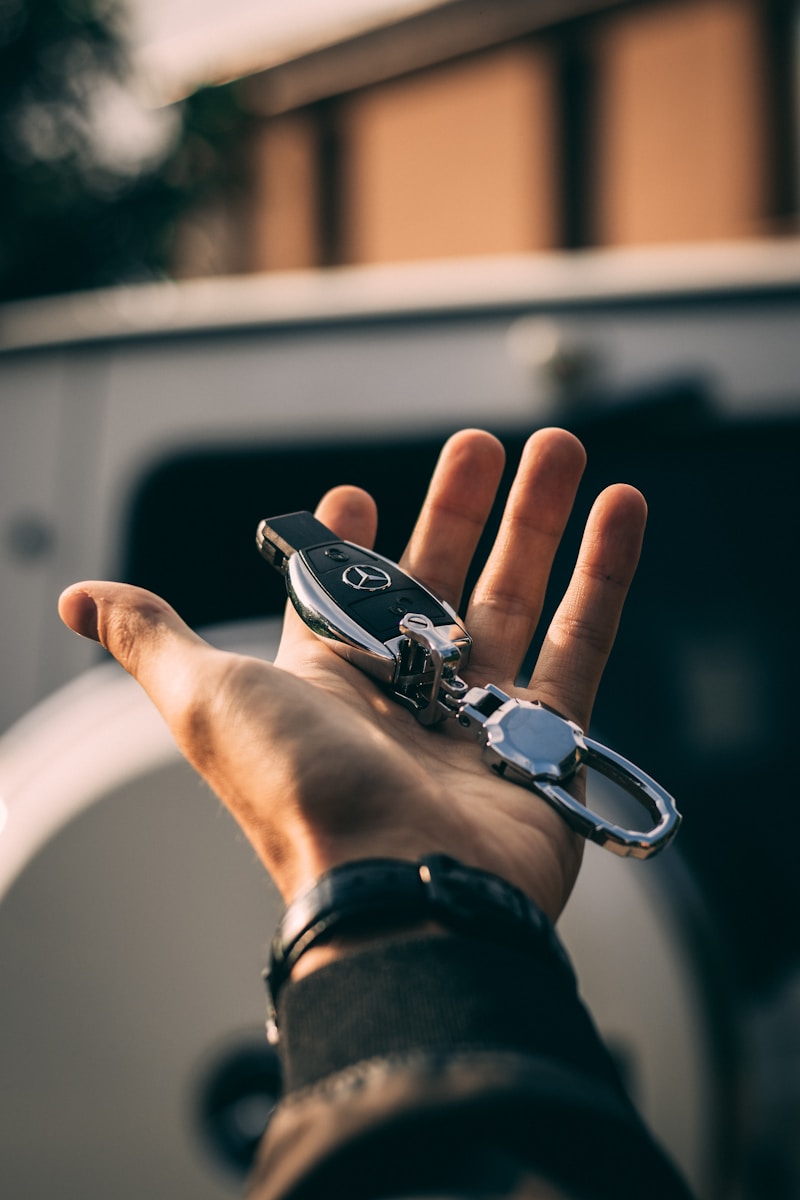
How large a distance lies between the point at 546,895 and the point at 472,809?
0.36 ft

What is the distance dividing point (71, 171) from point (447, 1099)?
663cm

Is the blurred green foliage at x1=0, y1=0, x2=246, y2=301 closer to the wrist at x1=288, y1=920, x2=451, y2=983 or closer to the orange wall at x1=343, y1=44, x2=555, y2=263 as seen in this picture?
the orange wall at x1=343, y1=44, x2=555, y2=263

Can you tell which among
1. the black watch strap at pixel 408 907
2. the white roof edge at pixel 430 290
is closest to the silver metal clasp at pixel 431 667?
the black watch strap at pixel 408 907

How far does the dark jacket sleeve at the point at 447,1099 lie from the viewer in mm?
787

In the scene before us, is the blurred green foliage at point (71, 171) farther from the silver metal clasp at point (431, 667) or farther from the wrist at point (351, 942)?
the wrist at point (351, 942)

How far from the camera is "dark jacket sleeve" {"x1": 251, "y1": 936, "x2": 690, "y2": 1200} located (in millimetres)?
787

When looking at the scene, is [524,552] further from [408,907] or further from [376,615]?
[408,907]

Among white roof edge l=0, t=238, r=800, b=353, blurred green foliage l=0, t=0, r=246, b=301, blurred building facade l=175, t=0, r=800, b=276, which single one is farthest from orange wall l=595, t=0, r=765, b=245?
white roof edge l=0, t=238, r=800, b=353

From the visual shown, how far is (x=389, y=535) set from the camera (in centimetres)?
167

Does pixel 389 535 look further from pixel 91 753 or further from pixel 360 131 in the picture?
pixel 360 131

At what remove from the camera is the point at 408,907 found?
95 cm

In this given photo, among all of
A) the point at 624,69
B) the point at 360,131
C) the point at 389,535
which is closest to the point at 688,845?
the point at 389,535

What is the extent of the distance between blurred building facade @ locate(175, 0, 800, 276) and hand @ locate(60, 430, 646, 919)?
5562 mm

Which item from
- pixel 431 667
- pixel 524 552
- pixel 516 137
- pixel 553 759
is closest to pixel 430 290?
pixel 524 552
